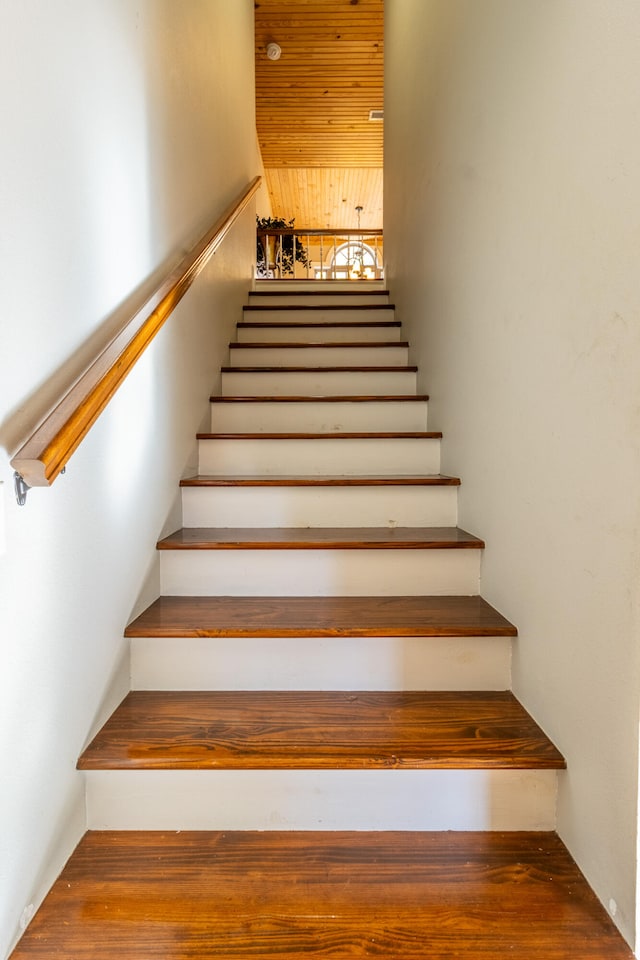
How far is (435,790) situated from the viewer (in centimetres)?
119

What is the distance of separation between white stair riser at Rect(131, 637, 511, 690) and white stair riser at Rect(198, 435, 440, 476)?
909 mm

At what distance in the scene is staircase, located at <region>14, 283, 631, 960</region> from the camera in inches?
38.6

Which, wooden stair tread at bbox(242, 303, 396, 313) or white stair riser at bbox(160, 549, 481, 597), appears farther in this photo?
wooden stair tread at bbox(242, 303, 396, 313)

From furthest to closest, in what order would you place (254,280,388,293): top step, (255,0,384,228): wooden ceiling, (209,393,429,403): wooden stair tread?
(255,0,384,228): wooden ceiling → (254,280,388,293): top step → (209,393,429,403): wooden stair tread

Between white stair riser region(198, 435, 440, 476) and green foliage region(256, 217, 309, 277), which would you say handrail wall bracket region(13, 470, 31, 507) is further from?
green foliage region(256, 217, 309, 277)

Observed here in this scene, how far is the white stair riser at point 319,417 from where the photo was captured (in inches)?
95.7

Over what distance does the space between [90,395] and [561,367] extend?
3.12 ft

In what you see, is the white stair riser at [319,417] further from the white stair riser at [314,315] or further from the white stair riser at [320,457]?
the white stair riser at [314,315]

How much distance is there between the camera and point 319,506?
1920 mm

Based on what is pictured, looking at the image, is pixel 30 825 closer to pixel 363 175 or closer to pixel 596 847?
pixel 596 847

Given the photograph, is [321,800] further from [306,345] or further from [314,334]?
[314,334]

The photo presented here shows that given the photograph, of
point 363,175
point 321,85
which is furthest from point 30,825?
point 363,175

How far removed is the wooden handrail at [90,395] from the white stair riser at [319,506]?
684 mm

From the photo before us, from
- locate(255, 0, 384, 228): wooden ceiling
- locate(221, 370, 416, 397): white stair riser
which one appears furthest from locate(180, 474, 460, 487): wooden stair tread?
locate(255, 0, 384, 228): wooden ceiling
